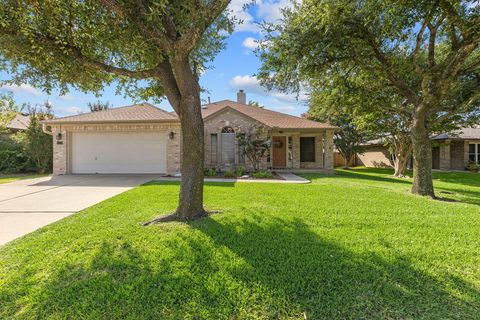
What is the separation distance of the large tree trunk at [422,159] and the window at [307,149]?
28.7 feet

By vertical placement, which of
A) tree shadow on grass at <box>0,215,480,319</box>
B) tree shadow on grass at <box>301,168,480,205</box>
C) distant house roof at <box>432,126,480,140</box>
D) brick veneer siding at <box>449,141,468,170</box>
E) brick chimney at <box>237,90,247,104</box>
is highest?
brick chimney at <box>237,90,247,104</box>

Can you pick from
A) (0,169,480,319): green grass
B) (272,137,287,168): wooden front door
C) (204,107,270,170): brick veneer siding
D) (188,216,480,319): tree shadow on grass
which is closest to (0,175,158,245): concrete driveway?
(0,169,480,319): green grass

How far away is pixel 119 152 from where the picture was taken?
1462 centimetres

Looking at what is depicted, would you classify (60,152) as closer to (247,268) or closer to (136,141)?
(136,141)

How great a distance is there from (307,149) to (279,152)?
206cm

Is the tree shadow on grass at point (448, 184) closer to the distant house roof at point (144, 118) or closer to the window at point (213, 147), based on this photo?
the distant house roof at point (144, 118)

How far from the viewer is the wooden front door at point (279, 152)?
1745cm

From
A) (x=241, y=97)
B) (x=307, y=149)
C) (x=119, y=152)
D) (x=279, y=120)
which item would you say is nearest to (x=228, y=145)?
(x=279, y=120)

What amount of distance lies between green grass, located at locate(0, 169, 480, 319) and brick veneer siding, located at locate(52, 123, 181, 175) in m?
8.55

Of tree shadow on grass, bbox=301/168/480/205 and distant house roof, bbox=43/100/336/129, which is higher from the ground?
distant house roof, bbox=43/100/336/129

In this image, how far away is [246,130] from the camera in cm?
1488

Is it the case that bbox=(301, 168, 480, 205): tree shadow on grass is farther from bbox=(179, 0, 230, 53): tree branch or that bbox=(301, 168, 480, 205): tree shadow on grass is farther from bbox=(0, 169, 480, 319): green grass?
bbox=(179, 0, 230, 53): tree branch

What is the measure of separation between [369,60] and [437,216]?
5.44 meters

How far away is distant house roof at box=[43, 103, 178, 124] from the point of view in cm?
1404
